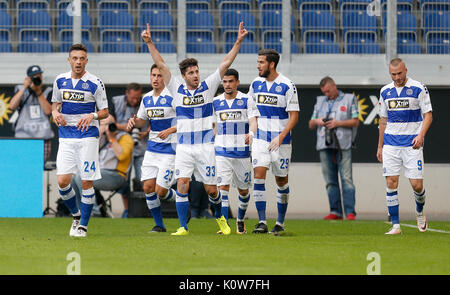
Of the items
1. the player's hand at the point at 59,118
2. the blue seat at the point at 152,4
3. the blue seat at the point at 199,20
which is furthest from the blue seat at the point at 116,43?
the player's hand at the point at 59,118

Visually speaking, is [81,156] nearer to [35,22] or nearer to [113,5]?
[35,22]

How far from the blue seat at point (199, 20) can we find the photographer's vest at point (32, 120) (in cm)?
489

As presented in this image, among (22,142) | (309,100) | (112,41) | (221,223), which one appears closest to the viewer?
(221,223)

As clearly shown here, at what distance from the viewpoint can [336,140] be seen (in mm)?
15773

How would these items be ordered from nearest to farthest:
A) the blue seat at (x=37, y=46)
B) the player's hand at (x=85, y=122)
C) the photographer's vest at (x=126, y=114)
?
1. the player's hand at (x=85, y=122)
2. the photographer's vest at (x=126, y=114)
3. the blue seat at (x=37, y=46)

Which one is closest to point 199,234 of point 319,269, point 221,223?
point 221,223

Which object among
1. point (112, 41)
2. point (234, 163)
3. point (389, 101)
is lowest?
point (234, 163)

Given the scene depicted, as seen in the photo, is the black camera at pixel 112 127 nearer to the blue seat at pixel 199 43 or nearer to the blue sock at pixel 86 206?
the blue seat at pixel 199 43

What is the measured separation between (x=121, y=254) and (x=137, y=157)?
7.95 meters

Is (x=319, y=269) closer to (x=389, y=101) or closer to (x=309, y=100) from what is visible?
(x=389, y=101)

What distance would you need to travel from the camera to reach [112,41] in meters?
20.2

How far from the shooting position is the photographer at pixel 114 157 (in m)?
15.9

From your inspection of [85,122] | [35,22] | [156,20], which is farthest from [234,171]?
[35,22]

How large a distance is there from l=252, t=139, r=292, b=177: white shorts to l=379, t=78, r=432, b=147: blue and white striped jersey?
A: 138 centimetres
